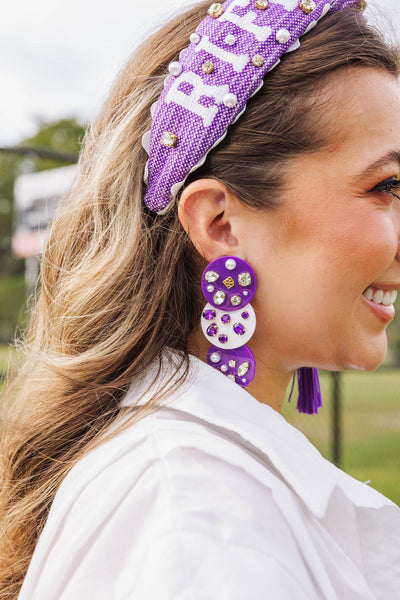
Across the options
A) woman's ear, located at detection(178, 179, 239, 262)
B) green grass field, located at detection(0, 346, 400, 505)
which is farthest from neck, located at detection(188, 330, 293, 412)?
green grass field, located at detection(0, 346, 400, 505)

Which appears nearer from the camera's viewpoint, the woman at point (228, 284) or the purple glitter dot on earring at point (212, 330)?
the woman at point (228, 284)

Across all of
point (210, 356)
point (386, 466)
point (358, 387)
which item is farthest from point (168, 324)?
point (358, 387)

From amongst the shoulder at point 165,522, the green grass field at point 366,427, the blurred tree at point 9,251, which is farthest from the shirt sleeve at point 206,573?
the blurred tree at point 9,251

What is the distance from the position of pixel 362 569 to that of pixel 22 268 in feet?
100

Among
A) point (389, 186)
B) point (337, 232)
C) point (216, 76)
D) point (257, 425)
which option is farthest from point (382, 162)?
point (257, 425)

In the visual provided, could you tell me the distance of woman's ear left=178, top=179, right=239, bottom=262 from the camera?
1538 millimetres

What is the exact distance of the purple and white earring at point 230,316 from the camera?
1523 millimetres

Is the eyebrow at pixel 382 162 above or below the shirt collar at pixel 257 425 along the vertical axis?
above

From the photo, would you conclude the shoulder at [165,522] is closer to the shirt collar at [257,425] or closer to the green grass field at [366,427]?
the shirt collar at [257,425]

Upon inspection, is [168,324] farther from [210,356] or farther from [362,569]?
[362,569]

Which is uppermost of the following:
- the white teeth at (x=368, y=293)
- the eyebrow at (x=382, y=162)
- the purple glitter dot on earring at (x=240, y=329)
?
the eyebrow at (x=382, y=162)

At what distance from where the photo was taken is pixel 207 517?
1085mm

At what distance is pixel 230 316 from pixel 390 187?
1.49 feet

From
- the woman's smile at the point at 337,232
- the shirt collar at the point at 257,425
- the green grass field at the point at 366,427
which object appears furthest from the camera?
the green grass field at the point at 366,427
